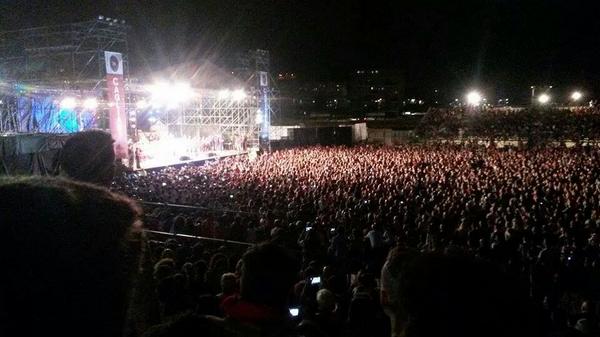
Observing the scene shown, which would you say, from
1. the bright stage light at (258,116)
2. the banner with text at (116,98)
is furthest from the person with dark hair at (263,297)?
the bright stage light at (258,116)

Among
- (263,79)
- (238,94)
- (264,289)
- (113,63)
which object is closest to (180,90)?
(238,94)

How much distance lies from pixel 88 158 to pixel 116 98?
18461 mm

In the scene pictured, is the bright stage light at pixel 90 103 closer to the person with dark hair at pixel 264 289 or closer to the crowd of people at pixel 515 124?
the person with dark hair at pixel 264 289

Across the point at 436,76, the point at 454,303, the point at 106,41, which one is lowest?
the point at 454,303

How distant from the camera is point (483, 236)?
8445 millimetres

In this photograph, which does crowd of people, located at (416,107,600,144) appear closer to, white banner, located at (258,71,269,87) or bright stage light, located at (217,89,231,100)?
white banner, located at (258,71,269,87)

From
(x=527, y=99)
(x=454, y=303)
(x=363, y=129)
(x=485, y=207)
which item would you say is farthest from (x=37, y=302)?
(x=527, y=99)

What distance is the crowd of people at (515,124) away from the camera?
3478 centimetres

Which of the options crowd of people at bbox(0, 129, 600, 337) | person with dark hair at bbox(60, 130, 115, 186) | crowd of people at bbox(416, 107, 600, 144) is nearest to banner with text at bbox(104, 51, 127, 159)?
crowd of people at bbox(0, 129, 600, 337)

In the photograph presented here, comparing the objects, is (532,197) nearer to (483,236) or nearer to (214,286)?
(483,236)

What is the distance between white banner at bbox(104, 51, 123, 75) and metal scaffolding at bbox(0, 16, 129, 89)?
1.65 feet

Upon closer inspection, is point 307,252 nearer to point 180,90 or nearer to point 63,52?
point 63,52

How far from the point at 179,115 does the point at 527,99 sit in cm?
5884

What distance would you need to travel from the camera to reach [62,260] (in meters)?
0.86
